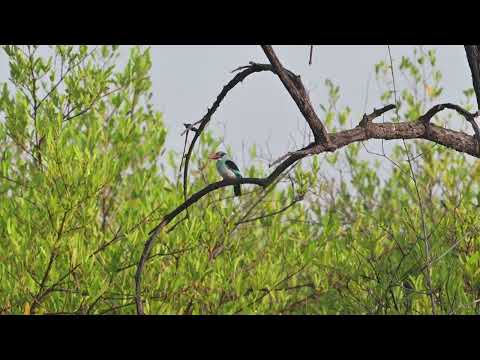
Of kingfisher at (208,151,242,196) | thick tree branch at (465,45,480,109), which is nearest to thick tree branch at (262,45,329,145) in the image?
thick tree branch at (465,45,480,109)

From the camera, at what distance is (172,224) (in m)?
5.36

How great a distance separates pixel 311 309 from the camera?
6652mm

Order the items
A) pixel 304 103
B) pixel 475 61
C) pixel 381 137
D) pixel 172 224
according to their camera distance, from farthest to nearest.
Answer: pixel 172 224
pixel 475 61
pixel 381 137
pixel 304 103

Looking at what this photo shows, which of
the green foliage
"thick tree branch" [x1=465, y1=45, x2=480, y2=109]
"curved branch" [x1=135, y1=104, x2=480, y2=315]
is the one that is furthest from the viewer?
the green foliage

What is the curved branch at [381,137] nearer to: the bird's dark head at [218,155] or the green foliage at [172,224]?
the green foliage at [172,224]

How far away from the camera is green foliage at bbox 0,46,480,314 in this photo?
4395 mm

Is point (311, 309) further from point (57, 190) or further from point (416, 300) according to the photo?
point (57, 190)

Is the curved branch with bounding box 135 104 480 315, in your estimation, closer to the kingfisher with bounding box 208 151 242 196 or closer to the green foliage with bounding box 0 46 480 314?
the green foliage with bounding box 0 46 480 314

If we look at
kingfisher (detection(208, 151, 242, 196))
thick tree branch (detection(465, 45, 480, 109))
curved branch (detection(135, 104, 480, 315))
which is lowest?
curved branch (detection(135, 104, 480, 315))

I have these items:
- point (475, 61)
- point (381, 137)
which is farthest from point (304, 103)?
point (475, 61)

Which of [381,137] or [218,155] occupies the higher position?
[218,155]

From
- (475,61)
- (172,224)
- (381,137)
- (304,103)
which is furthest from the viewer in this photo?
(172,224)

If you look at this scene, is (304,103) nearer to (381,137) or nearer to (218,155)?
(381,137)
